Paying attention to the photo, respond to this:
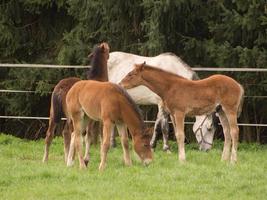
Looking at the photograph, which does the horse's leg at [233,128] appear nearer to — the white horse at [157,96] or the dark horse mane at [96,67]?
the dark horse mane at [96,67]

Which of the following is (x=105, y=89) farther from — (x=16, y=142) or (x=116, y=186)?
(x=16, y=142)

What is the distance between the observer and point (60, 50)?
20.7 metres

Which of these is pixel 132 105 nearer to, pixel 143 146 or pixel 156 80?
pixel 143 146

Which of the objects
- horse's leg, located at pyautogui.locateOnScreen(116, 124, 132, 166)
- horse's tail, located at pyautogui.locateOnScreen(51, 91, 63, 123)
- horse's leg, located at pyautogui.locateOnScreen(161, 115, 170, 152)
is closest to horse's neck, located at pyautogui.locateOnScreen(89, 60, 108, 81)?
horse's tail, located at pyautogui.locateOnScreen(51, 91, 63, 123)

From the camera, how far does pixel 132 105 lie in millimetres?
11484

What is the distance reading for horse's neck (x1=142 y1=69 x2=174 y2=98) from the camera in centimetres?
1283

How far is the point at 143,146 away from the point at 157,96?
15.6ft

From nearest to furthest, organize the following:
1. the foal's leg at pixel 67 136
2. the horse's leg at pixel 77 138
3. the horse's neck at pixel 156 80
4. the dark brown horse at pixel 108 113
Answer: the dark brown horse at pixel 108 113 < the horse's leg at pixel 77 138 < the horse's neck at pixel 156 80 < the foal's leg at pixel 67 136

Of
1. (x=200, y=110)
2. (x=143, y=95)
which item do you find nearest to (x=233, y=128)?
(x=200, y=110)

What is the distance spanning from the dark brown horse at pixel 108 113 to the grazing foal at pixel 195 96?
113 centimetres

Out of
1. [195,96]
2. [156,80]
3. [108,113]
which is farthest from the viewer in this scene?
[156,80]

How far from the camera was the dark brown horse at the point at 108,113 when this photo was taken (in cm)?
1141

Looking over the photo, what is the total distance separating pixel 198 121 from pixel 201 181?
571 cm

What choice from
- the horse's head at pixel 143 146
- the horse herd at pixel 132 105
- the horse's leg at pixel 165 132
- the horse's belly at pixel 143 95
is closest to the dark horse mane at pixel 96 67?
the horse herd at pixel 132 105
